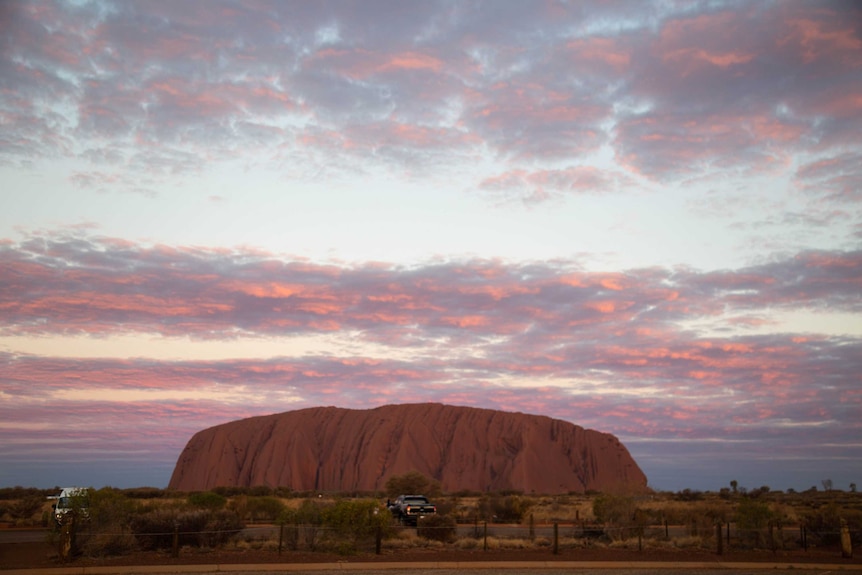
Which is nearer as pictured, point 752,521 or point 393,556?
point 393,556

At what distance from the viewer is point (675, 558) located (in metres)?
22.4

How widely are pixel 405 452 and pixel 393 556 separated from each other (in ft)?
237

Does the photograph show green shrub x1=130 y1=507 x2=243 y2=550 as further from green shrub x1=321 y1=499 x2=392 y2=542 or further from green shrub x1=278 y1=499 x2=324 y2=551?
green shrub x1=321 y1=499 x2=392 y2=542

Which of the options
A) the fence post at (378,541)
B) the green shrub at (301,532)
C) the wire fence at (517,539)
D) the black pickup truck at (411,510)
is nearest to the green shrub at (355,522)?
the wire fence at (517,539)

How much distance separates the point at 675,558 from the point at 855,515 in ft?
44.8

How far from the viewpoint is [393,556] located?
22766 millimetres

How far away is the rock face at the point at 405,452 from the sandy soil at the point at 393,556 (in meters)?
63.4

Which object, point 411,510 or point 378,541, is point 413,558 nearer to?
point 378,541

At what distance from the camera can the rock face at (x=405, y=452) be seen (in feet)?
299

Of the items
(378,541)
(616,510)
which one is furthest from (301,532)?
(616,510)

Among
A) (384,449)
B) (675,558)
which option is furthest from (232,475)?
(675,558)

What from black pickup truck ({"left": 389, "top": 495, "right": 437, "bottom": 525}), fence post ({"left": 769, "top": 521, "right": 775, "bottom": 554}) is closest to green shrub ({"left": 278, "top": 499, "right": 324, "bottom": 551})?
black pickup truck ({"left": 389, "top": 495, "right": 437, "bottom": 525})

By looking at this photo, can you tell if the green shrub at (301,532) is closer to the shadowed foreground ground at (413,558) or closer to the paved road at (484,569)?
the shadowed foreground ground at (413,558)

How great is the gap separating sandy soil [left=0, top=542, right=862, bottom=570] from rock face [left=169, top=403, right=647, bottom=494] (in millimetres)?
63357
